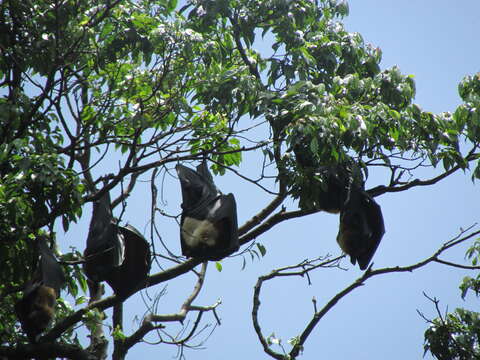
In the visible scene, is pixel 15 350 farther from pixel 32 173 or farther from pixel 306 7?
pixel 306 7

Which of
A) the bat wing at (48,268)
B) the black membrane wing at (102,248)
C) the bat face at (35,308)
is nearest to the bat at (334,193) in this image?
the black membrane wing at (102,248)

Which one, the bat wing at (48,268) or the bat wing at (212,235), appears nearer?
the bat wing at (48,268)

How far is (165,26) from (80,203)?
2.11 m

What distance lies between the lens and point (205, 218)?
20.7 ft

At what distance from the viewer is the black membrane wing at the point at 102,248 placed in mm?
6145

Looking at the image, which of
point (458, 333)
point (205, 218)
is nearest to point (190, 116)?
point (205, 218)

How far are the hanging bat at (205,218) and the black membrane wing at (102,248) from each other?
68 centimetres

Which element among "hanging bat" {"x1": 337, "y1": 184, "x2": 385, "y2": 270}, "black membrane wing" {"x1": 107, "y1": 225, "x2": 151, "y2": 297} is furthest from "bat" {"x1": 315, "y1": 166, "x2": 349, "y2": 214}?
"black membrane wing" {"x1": 107, "y1": 225, "x2": 151, "y2": 297}

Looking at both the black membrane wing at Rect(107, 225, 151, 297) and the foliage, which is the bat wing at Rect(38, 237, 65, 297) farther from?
the foliage

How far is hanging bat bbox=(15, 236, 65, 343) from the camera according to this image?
5.35 m

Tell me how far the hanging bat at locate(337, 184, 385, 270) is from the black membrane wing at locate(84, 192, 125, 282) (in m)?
2.33

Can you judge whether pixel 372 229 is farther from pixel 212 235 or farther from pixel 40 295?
pixel 40 295

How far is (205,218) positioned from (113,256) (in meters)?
1.02

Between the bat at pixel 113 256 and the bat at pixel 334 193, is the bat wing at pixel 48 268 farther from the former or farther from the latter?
the bat at pixel 334 193
